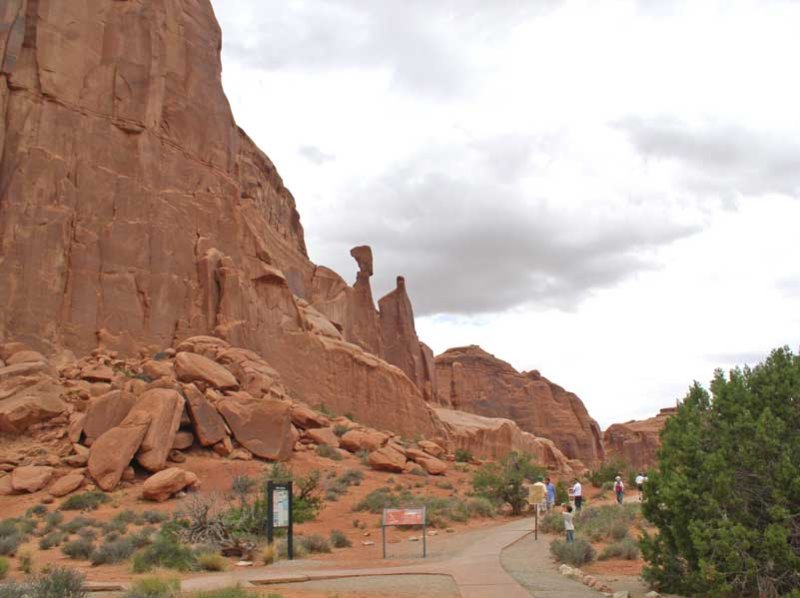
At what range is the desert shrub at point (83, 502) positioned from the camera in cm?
2567

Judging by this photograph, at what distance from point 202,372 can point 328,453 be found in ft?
22.2

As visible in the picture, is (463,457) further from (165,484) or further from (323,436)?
(165,484)

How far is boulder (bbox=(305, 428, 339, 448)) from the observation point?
36.9 metres

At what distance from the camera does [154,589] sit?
37.8 feet

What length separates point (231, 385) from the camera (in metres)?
35.1

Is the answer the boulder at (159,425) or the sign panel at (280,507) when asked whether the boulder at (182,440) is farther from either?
the sign panel at (280,507)

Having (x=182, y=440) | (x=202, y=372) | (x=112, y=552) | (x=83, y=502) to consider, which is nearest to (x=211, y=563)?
(x=112, y=552)

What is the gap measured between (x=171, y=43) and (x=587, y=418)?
7698 centimetres

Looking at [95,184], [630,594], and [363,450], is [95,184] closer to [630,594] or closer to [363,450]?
[363,450]

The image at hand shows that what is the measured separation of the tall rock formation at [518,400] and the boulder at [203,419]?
6587 cm

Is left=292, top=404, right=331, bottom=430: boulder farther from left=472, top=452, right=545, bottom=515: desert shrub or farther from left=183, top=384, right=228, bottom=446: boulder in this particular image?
left=472, top=452, right=545, bottom=515: desert shrub

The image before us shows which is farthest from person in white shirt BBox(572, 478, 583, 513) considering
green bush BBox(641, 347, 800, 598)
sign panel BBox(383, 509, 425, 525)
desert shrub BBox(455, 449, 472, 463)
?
desert shrub BBox(455, 449, 472, 463)

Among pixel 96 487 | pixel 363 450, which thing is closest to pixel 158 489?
pixel 96 487

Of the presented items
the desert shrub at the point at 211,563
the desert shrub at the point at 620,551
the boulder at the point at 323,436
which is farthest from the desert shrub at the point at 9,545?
the boulder at the point at 323,436
